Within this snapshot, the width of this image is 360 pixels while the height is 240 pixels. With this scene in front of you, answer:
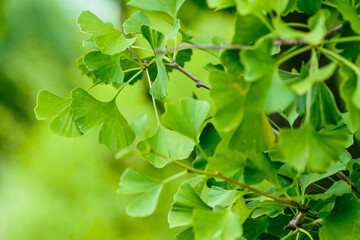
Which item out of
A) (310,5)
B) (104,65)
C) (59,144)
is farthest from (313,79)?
(59,144)

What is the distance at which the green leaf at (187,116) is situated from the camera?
0.29m

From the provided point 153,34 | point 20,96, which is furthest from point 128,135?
point 20,96

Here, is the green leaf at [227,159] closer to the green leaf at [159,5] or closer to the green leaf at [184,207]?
the green leaf at [184,207]

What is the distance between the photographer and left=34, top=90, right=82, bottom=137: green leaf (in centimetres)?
43

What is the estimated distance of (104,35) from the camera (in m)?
0.38

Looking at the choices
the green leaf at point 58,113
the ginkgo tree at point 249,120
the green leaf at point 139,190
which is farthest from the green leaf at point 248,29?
the green leaf at point 58,113

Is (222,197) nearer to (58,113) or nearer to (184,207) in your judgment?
(184,207)

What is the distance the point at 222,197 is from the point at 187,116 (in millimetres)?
90

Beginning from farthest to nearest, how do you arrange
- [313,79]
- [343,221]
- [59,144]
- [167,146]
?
1. [59,144]
2. [167,146]
3. [343,221]
4. [313,79]

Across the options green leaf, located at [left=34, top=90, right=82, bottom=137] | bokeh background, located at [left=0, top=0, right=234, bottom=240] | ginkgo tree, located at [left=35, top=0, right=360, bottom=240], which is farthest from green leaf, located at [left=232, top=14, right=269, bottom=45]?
bokeh background, located at [left=0, top=0, right=234, bottom=240]

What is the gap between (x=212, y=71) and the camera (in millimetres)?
265

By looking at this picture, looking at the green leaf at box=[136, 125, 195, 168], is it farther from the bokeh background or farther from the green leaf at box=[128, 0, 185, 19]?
the bokeh background

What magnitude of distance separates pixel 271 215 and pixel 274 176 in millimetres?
59

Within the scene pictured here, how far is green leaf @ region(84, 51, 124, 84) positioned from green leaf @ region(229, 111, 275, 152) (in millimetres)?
162
